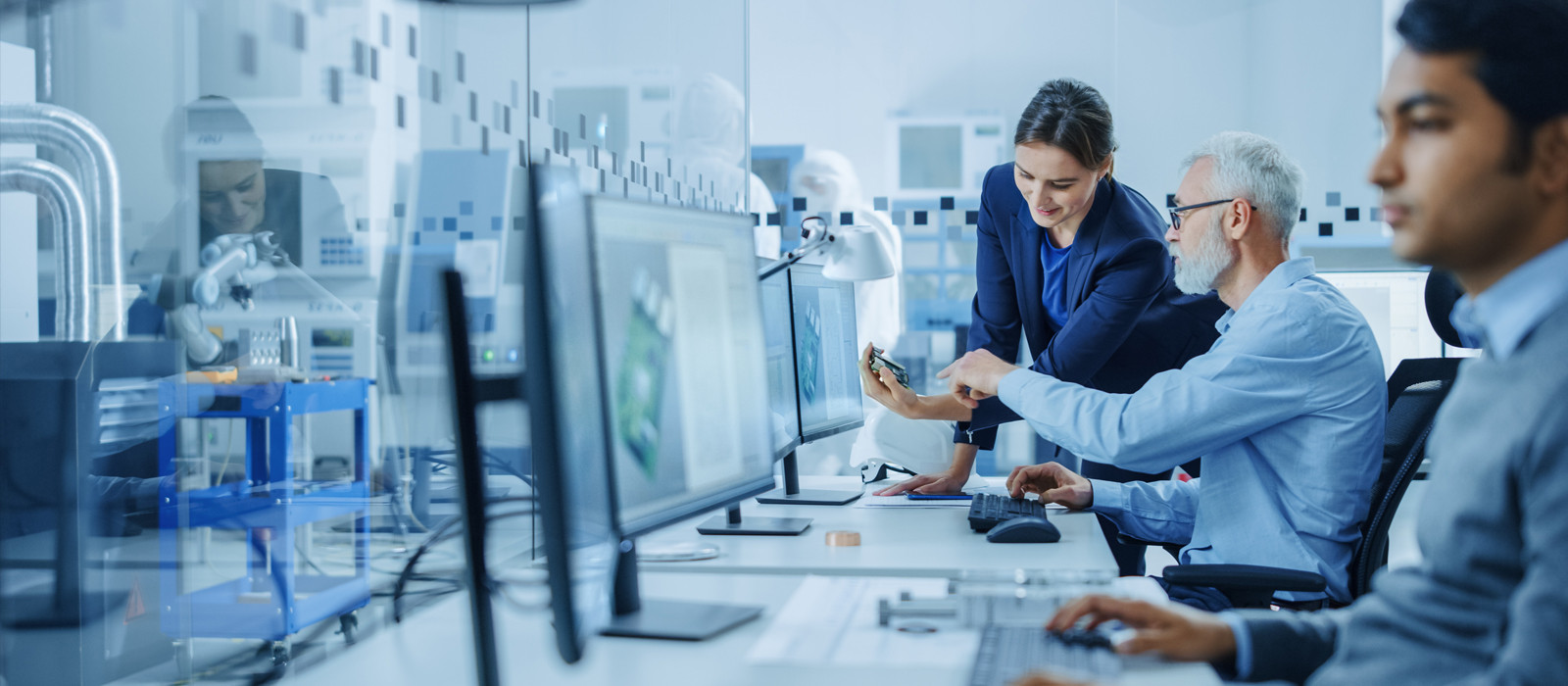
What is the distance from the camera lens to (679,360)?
3.21ft

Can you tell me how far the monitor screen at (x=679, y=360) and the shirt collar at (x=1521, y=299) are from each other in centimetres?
65

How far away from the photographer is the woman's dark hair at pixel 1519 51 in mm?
681

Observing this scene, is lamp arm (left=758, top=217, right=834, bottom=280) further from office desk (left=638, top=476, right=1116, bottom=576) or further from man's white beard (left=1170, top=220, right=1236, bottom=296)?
man's white beard (left=1170, top=220, right=1236, bottom=296)

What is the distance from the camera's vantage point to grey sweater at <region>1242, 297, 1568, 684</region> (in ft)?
2.00

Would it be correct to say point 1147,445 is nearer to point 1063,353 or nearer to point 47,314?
point 1063,353

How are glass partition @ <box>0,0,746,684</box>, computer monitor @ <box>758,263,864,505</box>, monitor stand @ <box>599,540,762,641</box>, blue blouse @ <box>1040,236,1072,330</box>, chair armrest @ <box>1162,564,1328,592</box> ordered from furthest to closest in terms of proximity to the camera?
blue blouse @ <box>1040,236,1072,330</box>, glass partition @ <box>0,0,746,684</box>, computer monitor @ <box>758,263,864,505</box>, chair armrest @ <box>1162,564,1328,592</box>, monitor stand @ <box>599,540,762,641</box>

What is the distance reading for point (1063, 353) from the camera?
218cm

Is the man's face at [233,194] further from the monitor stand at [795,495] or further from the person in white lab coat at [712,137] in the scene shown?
the monitor stand at [795,495]

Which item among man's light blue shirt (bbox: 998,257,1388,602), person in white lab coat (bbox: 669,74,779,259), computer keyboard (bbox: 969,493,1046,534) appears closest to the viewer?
man's light blue shirt (bbox: 998,257,1388,602)

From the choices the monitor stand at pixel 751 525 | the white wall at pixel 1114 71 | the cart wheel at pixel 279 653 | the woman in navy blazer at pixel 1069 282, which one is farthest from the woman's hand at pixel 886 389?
the white wall at pixel 1114 71

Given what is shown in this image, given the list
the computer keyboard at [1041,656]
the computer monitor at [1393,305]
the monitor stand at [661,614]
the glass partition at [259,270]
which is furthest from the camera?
the computer monitor at [1393,305]

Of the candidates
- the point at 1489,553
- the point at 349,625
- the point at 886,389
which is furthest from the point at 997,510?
the point at 349,625

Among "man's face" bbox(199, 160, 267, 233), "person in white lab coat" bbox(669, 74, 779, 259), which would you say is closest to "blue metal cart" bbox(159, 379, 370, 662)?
"man's face" bbox(199, 160, 267, 233)

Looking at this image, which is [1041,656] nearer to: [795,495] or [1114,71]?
[795,495]
